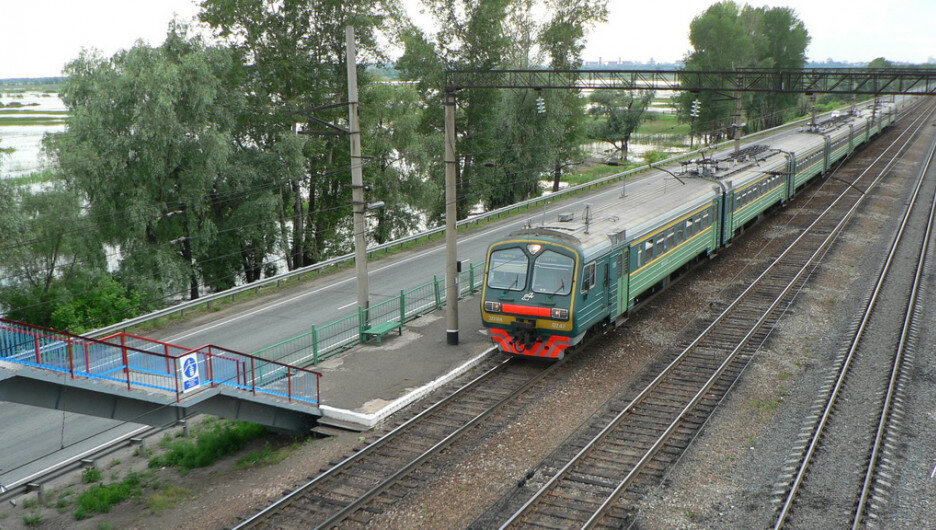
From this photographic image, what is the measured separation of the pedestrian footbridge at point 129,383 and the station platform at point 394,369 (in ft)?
3.06

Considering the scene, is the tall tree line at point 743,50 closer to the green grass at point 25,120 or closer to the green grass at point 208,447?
the green grass at point 208,447

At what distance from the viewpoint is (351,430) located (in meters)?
15.2

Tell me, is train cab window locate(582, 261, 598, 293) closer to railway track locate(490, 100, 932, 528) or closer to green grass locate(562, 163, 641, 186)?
Result: railway track locate(490, 100, 932, 528)

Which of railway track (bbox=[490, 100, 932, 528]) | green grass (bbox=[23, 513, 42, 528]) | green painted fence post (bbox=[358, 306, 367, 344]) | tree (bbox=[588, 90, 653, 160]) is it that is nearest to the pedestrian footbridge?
green grass (bbox=[23, 513, 42, 528])

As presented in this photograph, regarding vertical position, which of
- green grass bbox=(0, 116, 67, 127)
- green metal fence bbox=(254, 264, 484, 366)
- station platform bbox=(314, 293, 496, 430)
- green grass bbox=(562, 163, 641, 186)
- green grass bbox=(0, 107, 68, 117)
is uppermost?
green grass bbox=(0, 107, 68, 117)

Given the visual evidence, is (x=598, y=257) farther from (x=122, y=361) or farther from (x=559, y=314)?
(x=122, y=361)

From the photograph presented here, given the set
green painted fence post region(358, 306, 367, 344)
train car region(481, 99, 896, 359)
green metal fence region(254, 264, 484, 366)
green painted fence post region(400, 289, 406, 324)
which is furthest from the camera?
green painted fence post region(400, 289, 406, 324)

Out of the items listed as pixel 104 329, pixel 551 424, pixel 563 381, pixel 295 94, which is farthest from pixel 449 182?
pixel 295 94

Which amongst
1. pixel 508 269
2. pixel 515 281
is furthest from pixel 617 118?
pixel 515 281

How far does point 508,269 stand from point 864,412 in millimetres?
7976

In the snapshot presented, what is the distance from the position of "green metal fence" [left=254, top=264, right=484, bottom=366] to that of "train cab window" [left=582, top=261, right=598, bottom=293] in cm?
592

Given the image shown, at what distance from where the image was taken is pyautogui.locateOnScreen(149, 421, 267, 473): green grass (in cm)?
1524

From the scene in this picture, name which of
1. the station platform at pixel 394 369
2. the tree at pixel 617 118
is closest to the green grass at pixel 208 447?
the station platform at pixel 394 369

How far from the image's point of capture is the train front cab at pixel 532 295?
16984 millimetres
